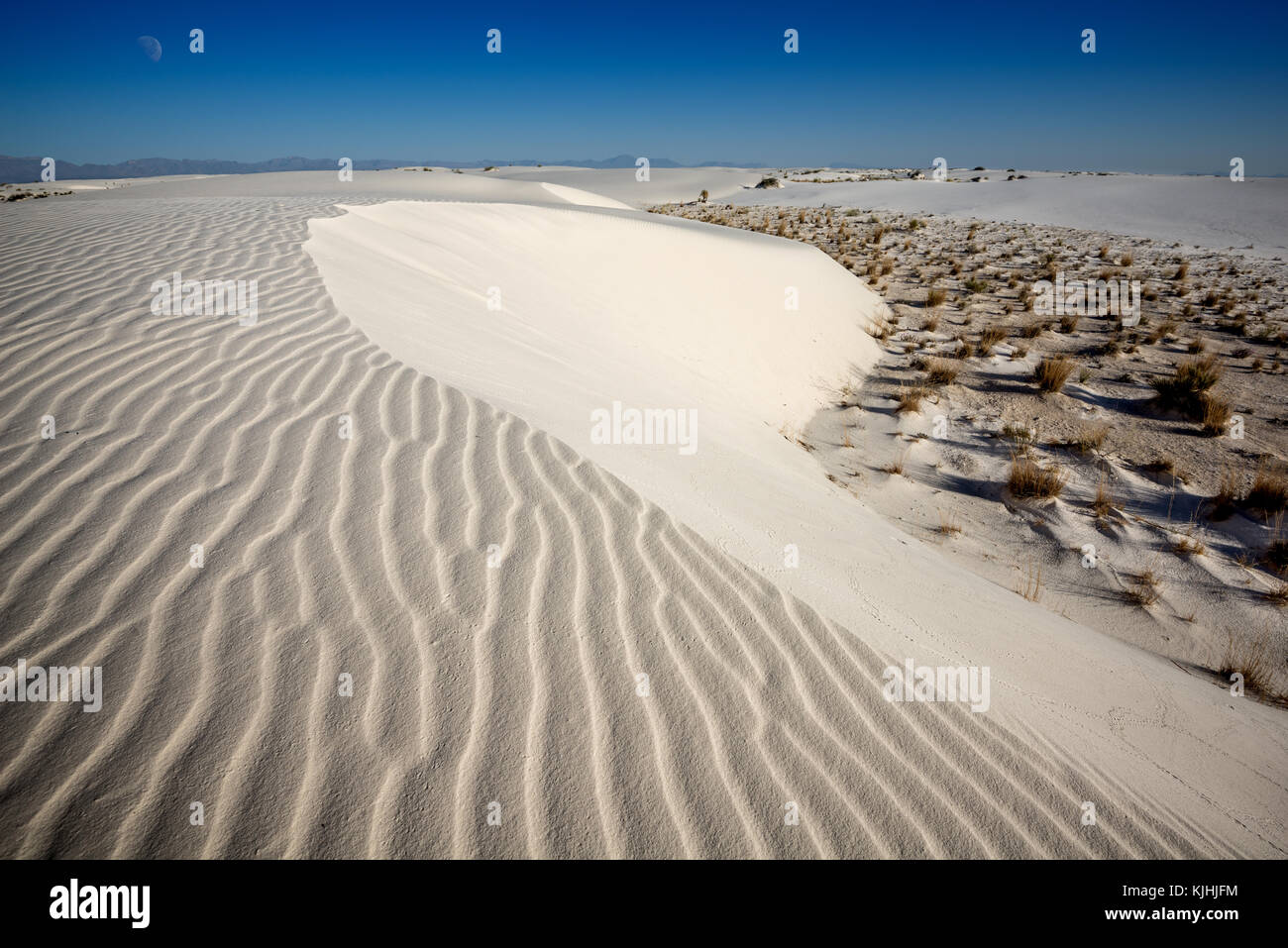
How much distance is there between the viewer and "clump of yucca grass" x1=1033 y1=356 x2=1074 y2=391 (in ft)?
24.1

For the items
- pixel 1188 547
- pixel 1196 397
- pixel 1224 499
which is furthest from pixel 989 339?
pixel 1188 547

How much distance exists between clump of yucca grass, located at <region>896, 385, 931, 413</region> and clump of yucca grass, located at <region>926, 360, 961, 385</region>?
278mm

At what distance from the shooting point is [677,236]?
38.0 feet

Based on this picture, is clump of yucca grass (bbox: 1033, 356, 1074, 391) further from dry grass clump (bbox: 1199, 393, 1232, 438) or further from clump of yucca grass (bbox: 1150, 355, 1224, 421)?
dry grass clump (bbox: 1199, 393, 1232, 438)

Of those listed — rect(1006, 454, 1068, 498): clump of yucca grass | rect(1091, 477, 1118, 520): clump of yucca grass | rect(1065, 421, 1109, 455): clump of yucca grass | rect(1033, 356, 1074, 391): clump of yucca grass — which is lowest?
rect(1091, 477, 1118, 520): clump of yucca grass

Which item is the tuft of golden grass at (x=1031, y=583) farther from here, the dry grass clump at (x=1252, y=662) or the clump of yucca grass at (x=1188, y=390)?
the clump of yucca grass at (x=1188, y=390)

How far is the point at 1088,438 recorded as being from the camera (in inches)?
243

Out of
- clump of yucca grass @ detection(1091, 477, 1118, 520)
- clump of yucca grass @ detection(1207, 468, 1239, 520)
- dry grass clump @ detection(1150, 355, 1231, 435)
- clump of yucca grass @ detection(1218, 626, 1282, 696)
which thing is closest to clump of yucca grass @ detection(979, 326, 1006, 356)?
dry grass clump @ detection(1150, 355, 1231, 435)

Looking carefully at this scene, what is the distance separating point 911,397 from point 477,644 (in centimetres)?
645

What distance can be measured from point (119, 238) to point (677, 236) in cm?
847

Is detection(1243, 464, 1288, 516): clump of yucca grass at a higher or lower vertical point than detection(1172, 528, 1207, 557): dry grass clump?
higher

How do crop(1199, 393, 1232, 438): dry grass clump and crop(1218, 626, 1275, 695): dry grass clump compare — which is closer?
A: crop(1218, 626, 1275, 695): dry grass clump

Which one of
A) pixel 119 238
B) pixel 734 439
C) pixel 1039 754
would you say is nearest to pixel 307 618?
pixel 1039 754
